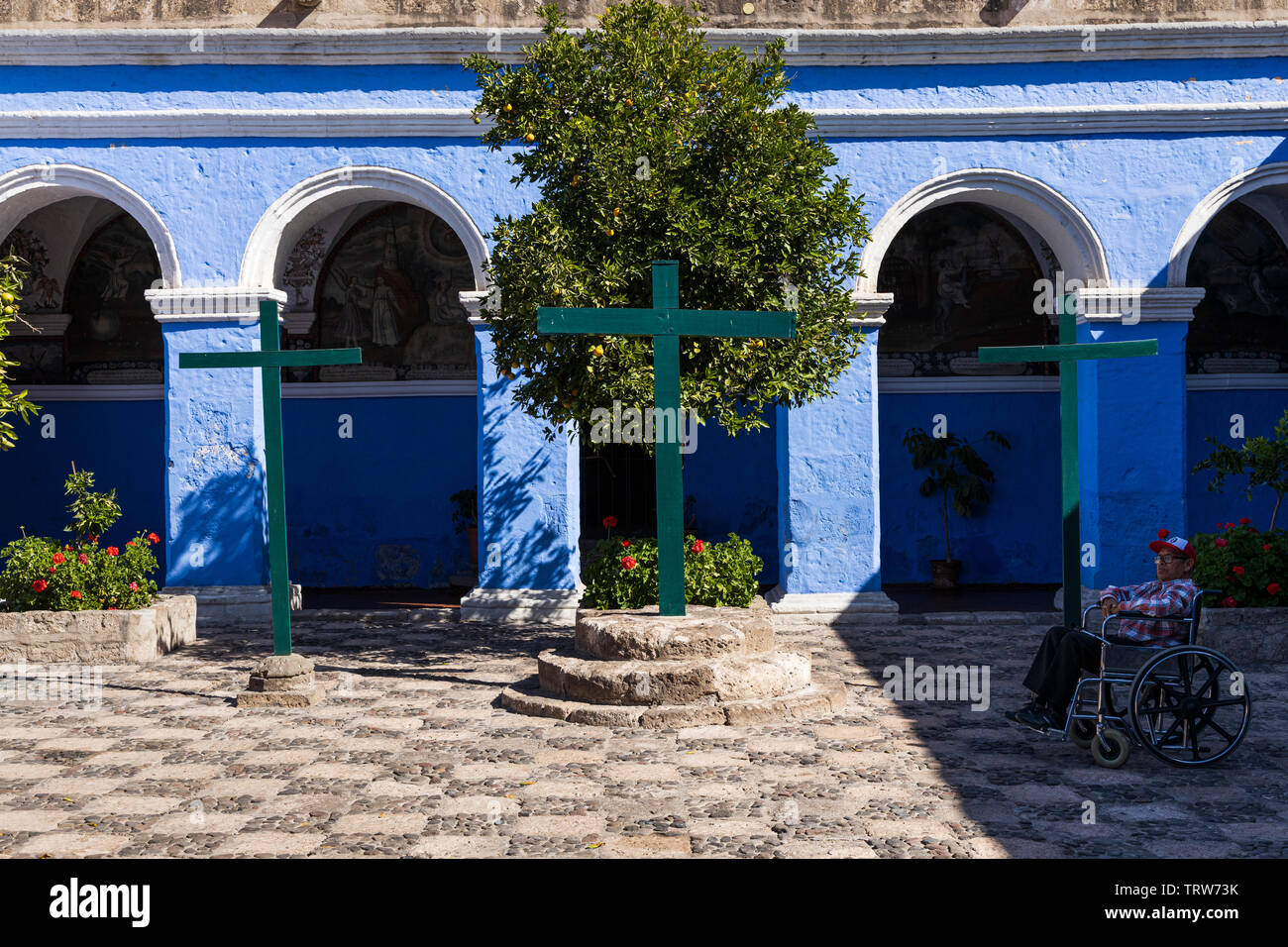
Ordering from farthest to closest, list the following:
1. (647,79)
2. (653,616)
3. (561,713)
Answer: (647,79) < (653,616) < (561,713)

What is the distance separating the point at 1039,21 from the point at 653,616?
24.2 ft

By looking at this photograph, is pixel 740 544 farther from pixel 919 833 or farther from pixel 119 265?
pixel 119 265

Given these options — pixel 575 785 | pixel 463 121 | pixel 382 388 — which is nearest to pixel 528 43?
pixel 463 121

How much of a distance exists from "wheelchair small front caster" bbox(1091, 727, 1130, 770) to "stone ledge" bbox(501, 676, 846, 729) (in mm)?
1713

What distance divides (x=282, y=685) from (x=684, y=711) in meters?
2.72

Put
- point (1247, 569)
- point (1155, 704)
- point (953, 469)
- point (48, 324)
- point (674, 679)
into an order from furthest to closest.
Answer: point (48, 324) → point (953, 469) → point (1247, 569) → point (674, 679) → point (1155, 704)

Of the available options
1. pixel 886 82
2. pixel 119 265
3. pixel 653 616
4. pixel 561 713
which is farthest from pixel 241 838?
pixel 119 265

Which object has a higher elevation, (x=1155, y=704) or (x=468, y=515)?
(x=468, y=515)

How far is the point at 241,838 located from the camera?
4609mm

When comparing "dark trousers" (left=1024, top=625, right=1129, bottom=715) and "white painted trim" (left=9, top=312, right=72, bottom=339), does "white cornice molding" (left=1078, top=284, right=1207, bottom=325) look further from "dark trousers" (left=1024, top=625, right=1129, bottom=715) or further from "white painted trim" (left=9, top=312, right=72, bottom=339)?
"white painted trim" (left=9, top=312, right=72, bottom=339)

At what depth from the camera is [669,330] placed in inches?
273

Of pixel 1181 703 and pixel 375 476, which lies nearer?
pixel 1181 703

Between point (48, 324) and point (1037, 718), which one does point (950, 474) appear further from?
point (48, 324)

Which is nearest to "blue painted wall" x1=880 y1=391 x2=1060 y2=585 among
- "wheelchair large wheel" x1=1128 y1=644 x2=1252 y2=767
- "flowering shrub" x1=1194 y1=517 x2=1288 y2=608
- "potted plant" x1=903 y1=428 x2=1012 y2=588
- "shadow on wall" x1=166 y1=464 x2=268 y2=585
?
"potted plant" x1=903 y1=428 x2=1012 y2=588
